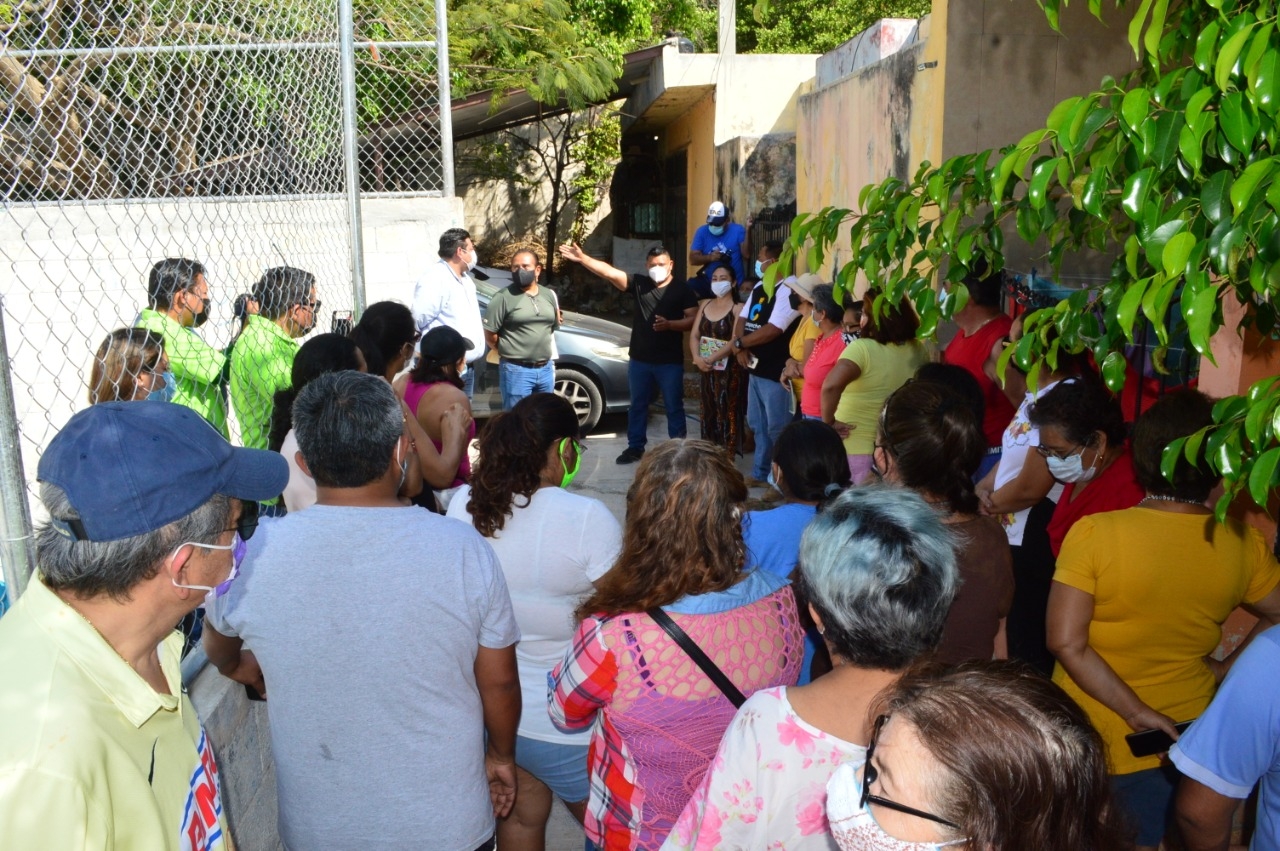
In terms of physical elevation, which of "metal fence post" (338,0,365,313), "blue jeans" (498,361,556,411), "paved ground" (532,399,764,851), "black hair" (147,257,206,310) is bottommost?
"paved ground" (532,399,764,851)

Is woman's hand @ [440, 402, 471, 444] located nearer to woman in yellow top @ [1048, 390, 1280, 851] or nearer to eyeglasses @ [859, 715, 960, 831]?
woman in yellow top @ [1048, 390, 1280, 851]

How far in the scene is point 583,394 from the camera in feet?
30.9

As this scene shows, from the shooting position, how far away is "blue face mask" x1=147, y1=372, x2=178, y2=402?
11.6 feet

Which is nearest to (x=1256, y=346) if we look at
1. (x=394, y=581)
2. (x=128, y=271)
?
(x=394, y=581)

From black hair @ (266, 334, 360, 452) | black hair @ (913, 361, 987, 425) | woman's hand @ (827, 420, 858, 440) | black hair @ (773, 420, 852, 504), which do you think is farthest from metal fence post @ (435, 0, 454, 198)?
black hair @ (773, 420, 852, 504)

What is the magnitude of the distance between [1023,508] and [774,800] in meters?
2.40

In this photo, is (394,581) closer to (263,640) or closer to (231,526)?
(263,640)

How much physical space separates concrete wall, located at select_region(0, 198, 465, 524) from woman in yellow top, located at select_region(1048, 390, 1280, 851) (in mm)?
4285

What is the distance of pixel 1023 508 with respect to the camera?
3809 millimetres

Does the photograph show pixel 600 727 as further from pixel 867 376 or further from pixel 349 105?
pixel 349 105

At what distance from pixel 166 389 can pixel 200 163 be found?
3131 mm

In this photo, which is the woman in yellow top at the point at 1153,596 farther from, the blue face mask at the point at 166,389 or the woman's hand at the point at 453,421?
the blue face mask at the point at 166,389

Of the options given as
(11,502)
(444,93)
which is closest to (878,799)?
(11,502)

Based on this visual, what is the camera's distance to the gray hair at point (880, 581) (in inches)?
72.4
